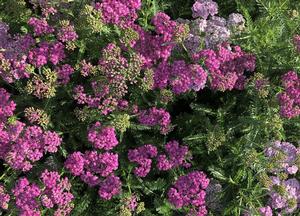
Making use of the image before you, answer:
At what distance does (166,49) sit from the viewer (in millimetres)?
4398

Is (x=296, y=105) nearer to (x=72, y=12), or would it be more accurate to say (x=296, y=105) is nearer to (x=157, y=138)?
(x=157, y=138)

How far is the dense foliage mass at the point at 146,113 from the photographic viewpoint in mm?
4332

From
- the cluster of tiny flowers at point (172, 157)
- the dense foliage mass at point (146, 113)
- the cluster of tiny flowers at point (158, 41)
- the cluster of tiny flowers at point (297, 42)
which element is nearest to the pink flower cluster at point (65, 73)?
the dense foliage mass at point (146, 113)

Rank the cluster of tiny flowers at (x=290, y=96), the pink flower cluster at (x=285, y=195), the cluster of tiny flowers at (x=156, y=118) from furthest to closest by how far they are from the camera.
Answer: the pink flower cluster at (x=285, y=195), the cluster of tiny flowers at (x=156, y=118), the cluster of tiny flowers at (x=290, y=96)

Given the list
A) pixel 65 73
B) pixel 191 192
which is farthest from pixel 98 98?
pixel 191 192

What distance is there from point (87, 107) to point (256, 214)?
1.72 metres

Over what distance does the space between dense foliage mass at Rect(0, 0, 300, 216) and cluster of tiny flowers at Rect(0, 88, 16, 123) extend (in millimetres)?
14

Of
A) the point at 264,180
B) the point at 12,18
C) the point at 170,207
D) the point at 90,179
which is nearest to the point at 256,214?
the point at 264,180

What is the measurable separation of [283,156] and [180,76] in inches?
43.5

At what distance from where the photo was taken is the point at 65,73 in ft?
14.4

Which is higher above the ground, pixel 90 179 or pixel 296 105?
pixel 296 105

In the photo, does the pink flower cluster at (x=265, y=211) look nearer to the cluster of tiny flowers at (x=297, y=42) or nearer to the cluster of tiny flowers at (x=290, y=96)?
the cluster of tiny flowers at (x=290, y=96)

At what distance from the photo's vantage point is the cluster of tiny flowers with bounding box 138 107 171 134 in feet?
14.6

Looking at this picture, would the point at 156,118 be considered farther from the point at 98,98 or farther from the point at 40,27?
the point at 40,27
